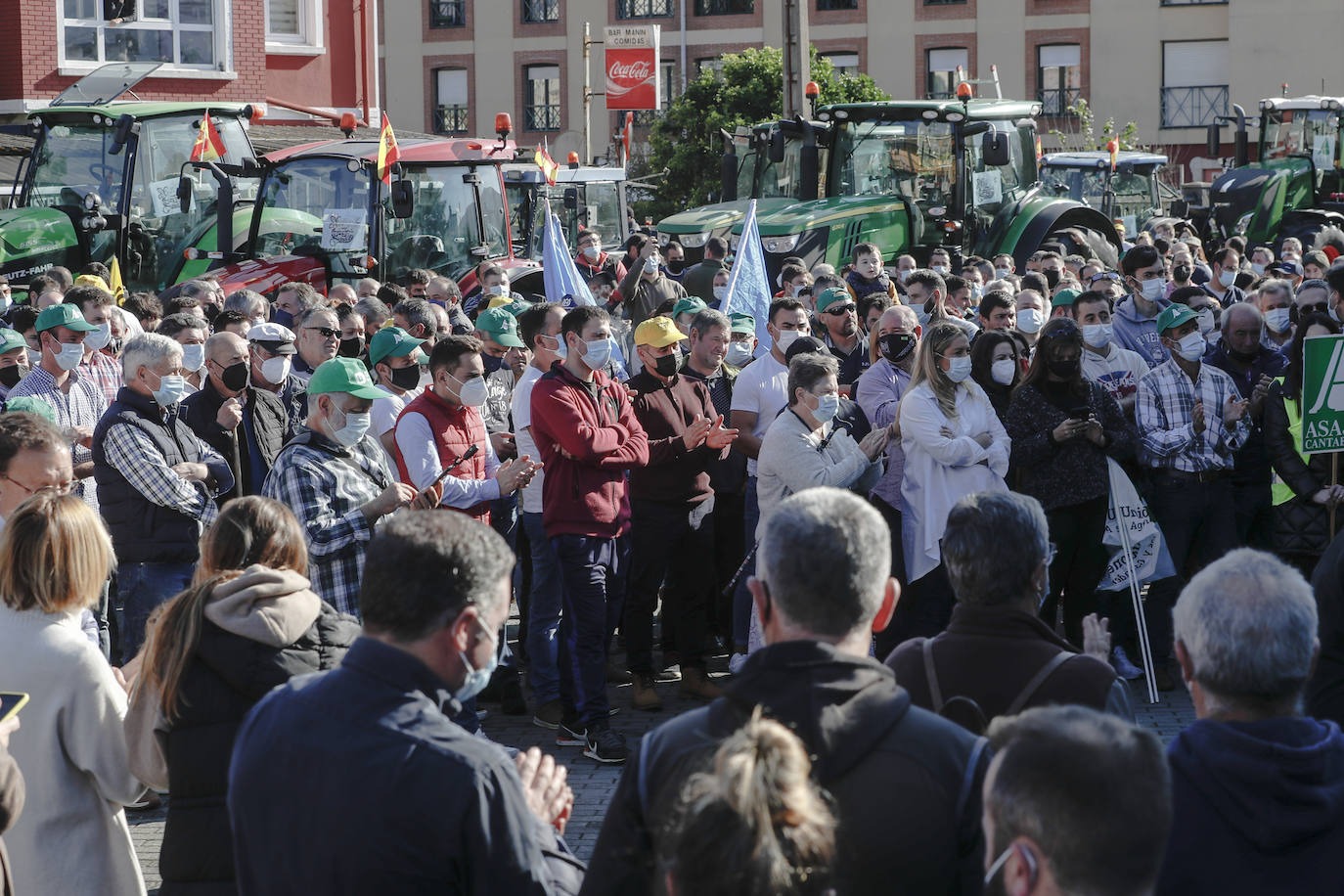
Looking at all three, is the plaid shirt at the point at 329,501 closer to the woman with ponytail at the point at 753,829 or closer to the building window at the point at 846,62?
the woman with ponytail at the point at 753,829

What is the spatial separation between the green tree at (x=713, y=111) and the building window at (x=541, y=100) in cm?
1224

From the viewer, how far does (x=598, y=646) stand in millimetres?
6809

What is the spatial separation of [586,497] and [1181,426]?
307cm

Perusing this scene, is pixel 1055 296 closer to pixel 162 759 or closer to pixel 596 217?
pixel 162 759

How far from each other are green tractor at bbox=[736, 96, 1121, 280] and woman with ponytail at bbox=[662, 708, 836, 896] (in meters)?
15.4

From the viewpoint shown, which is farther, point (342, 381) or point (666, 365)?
point (666, 365)

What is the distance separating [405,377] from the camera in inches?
293

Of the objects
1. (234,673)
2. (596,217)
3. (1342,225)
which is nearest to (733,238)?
(596,217)

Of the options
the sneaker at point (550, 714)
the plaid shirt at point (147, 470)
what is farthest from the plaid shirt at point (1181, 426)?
the plaid shirt at point (147, 470)

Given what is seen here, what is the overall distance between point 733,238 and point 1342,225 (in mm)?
9614

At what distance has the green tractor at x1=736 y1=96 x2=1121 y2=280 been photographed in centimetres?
1758

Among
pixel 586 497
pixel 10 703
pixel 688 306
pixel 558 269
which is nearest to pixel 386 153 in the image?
pixel 558 269

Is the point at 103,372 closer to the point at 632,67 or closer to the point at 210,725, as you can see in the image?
the point at 210,725

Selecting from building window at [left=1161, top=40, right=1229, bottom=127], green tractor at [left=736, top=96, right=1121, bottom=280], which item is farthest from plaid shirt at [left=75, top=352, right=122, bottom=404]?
building window at [left=1161, top=40, right=1229, bottom=127]
